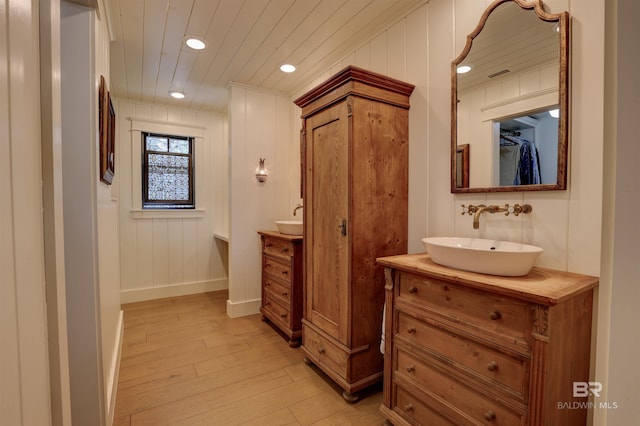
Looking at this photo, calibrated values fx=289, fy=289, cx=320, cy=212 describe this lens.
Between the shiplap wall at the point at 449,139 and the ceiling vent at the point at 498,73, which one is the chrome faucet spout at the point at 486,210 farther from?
the ceiling vent at the point at 498,73

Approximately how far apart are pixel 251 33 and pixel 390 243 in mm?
1942

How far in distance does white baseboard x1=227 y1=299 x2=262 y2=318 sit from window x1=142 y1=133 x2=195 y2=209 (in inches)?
65.8

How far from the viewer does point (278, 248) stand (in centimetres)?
288

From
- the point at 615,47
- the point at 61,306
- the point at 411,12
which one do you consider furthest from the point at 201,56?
the point at 615,47

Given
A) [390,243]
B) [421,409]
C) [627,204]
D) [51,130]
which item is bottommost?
[421,409]

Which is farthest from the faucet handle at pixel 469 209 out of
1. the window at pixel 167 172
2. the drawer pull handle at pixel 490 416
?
the window at pixel 167 172

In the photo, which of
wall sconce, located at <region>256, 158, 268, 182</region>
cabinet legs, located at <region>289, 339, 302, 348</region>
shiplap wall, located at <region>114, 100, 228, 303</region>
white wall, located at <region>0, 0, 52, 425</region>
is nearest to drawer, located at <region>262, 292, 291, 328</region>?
cabinet legs, located at <region>289, 339, 302, 348</region>

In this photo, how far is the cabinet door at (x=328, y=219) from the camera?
1847 mm

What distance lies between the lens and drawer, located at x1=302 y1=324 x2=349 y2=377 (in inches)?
74.4

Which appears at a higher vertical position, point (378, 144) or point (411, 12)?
point (411, 12)

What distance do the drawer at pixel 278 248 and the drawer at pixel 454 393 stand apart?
1378 mm

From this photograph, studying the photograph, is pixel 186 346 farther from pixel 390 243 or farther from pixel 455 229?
pixel 455 229

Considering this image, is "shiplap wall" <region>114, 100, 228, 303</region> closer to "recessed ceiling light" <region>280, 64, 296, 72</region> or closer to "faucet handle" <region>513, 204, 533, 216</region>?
"recessed ceiling light" <region>280, 64, 296, 72</region>

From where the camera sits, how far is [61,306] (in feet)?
2.35
